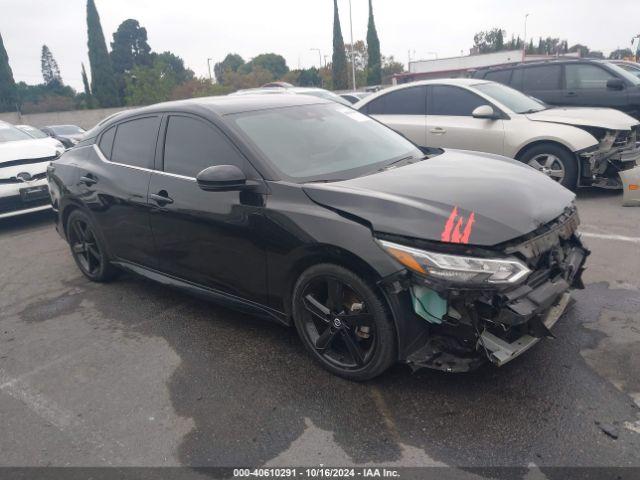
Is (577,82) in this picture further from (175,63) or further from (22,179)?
(175,63)

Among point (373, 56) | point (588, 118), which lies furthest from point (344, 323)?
point (373, 56)

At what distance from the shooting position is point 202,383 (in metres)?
3.30

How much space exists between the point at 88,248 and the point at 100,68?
50050 millimetres

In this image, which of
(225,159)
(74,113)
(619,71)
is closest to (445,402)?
(225,159)

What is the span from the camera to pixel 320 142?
3822mm

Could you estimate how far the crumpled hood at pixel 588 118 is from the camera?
686 cm

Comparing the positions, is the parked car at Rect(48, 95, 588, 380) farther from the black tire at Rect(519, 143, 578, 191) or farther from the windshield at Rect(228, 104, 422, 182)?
the black tire at Rect(519, 143, 578, 191)

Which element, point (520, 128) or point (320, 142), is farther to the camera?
point (520, 128)

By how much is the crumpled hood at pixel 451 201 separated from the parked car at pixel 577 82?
6.69m

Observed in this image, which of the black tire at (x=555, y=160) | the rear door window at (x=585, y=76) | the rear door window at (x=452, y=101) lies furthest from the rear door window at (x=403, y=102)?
the rear door window at (x=585, y=76)

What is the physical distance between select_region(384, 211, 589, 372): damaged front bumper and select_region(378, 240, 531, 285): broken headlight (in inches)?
1.7

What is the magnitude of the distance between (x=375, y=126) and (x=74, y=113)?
133 ft

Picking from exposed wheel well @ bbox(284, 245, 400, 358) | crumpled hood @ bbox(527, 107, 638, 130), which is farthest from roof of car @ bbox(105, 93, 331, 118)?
crumpled hood @ bbox(527, 107, 638, 130)

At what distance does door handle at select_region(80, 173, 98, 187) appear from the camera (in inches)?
184
